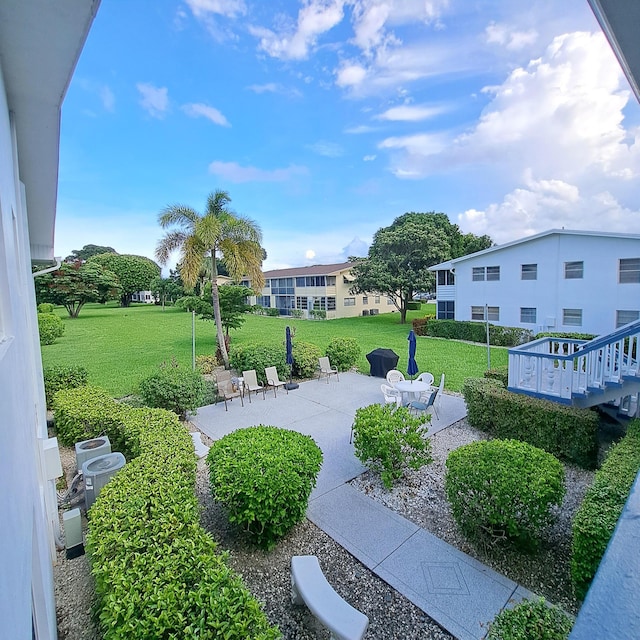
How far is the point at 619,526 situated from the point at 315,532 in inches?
175

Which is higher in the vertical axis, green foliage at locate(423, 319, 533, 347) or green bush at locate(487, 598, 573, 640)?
green bush at locate(487, 598, 573, 640)

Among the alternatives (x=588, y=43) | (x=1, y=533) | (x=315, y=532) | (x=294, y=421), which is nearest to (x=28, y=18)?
(x=1, y=533)

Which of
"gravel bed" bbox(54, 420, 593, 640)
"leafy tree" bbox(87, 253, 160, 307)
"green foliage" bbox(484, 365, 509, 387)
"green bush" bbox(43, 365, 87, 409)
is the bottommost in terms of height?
"gravel bed" bbox(54, 420, 593, 640)

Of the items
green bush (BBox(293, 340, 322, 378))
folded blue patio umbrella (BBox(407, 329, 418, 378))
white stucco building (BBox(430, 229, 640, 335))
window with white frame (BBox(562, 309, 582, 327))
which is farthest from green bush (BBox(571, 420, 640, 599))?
window with white frame (BBox(562, 309, 582, 327))

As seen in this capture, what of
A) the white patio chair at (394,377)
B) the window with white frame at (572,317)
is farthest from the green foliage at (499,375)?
the window with white frame at (572,317)

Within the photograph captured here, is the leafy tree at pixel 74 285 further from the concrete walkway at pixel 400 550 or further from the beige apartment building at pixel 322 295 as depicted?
the concrete walkway at pixel 400 550

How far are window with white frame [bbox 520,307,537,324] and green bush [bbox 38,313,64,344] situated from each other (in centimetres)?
2886

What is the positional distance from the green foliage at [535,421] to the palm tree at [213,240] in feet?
31.2

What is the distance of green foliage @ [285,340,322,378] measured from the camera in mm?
12195

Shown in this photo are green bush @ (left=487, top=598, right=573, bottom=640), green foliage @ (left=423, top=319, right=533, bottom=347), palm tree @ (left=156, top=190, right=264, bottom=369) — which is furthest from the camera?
green foliage @ (left=423, top=319, right=533, bottom=347)

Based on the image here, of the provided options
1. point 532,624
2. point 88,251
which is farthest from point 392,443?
point 88,251

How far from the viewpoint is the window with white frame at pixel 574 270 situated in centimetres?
1719

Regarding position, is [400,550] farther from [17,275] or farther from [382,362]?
[382,362]

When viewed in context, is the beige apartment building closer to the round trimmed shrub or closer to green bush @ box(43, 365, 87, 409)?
the round trimmed shrub
